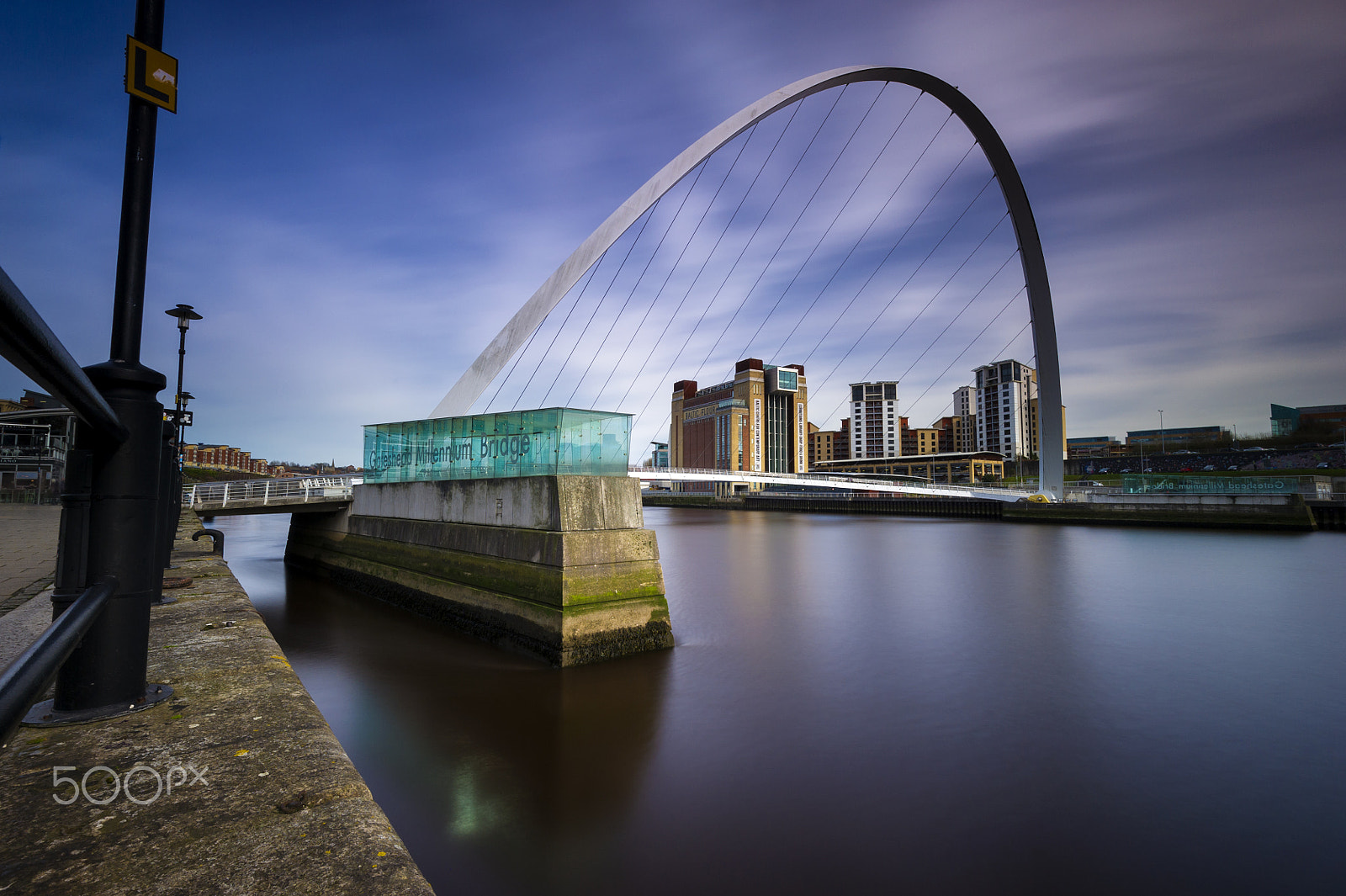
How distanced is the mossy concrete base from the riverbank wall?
19.3ft

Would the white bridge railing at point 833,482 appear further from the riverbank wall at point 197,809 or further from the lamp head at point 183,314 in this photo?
the riverbank wall at point 197,809

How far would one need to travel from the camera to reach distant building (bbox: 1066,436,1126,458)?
142375mm

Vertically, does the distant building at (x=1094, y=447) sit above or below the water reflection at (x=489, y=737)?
above

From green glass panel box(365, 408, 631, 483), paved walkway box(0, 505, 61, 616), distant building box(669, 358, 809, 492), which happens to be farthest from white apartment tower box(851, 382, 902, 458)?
paved walkway box(0, 505, 61, 616)

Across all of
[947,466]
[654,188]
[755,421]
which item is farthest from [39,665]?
[755,421]

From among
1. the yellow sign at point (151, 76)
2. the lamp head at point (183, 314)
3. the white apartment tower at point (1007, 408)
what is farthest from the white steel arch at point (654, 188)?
the white apartment tower at point (1007, 408)

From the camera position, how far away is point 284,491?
18.4 m

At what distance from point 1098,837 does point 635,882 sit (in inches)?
138

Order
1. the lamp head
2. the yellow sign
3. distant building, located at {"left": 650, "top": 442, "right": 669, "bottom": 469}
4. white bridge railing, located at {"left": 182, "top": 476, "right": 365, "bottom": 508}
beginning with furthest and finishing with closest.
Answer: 1. distant building, located at {"left": 650, "top": 442, "right": 669, "bottom": 469}
2. white bridge railing, located at {"left": 182, "top": 476, "right": 365, "bottom": 508}
3. the lamp head
4. the yellow sign

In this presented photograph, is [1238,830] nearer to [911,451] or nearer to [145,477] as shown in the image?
[145,477]

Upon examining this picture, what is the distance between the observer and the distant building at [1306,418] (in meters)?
83.4

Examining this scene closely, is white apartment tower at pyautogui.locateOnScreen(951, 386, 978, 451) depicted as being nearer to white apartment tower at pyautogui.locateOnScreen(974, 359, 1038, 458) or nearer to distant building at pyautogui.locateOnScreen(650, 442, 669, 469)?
white apartment tower at pyautogui.locateOnScreen(974, 359, 1038, 458)

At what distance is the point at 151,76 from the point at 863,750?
7.34 metres

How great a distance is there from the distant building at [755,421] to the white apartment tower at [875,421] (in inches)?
800
